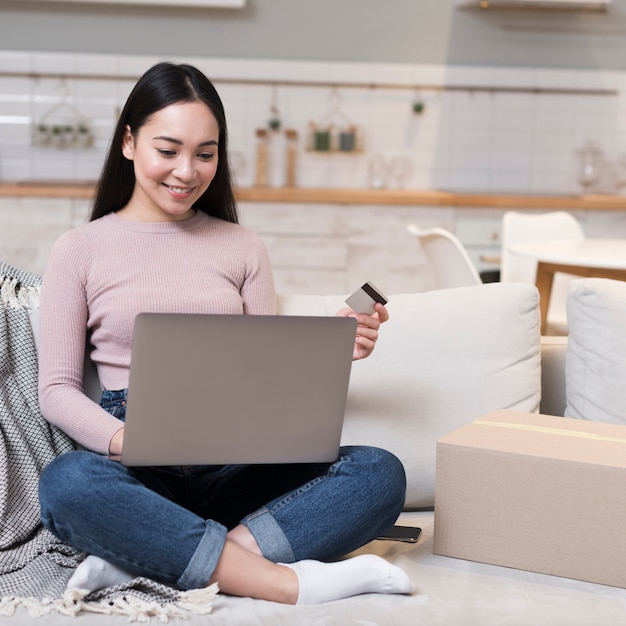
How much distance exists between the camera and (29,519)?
170 centimetres

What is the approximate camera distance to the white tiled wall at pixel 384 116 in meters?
4.88

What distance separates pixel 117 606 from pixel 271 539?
280 mm

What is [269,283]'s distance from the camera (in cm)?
197

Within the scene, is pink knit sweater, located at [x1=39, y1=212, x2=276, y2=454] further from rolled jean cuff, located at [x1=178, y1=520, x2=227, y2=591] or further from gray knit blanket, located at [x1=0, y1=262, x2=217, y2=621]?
rolled jean cuff, located at [x1=178, y1=520, x2=227, y2=591]

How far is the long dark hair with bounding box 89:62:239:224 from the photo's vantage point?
1.81 metres

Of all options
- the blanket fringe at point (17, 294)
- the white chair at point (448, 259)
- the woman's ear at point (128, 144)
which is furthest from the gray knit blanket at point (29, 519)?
the white chair at point (448, 259)

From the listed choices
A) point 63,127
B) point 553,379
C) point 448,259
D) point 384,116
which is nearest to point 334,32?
point 384,116

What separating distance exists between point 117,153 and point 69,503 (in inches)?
28.6

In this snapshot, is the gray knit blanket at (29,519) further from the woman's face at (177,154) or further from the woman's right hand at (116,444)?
the woman's face at (177,154)

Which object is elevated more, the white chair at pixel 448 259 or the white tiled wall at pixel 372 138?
the white tiled wall at pixel 372 138

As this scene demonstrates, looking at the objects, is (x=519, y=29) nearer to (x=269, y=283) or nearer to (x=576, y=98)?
(x=576, y=98)

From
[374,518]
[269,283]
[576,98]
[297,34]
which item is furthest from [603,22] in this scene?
[374,518]

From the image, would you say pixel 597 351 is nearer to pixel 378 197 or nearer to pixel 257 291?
pixel 257 291

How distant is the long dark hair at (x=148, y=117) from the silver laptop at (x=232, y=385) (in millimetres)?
580
